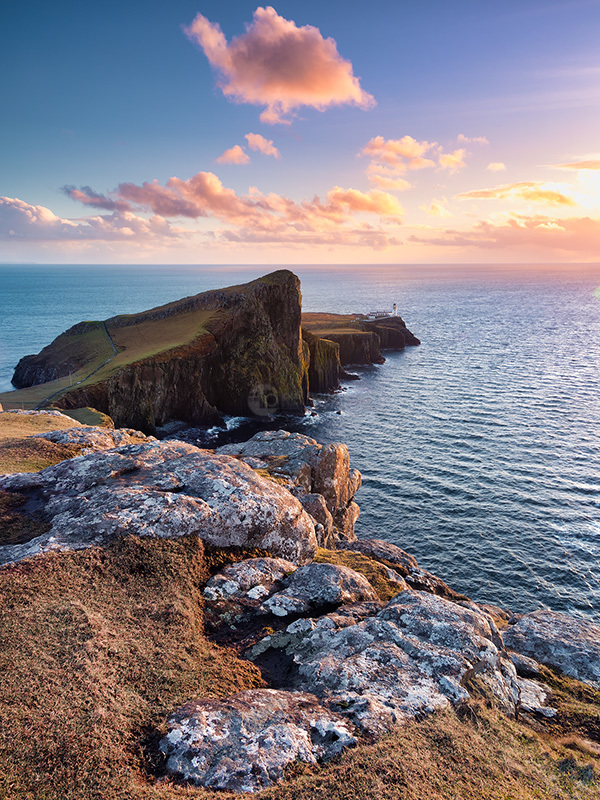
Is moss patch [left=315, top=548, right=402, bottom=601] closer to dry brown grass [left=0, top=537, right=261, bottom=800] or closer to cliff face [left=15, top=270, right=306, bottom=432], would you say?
dry brown grass [left=0, top=537, right=261, bottom=800]

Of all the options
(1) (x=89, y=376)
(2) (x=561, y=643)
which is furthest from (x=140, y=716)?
(1) (x=89, y=376)

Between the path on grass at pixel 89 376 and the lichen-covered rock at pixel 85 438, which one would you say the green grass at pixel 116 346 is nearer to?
the path on grass at pixel 89 376

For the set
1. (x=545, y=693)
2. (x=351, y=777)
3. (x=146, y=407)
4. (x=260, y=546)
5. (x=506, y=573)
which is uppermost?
(x=351, y=777)

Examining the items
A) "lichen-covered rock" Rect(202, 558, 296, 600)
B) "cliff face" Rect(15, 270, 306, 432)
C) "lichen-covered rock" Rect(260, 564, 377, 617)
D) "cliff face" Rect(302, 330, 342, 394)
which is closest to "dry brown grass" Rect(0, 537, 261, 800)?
"lichen-covered rock" Rect(202, 558, 296, 600)

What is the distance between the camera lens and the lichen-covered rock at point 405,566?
21.9m

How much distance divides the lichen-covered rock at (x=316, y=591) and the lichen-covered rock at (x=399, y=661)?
2.56 ft

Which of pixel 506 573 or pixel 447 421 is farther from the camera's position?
pixel 447 421

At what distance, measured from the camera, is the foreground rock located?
26.7 meters

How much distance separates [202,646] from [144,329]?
98.8m

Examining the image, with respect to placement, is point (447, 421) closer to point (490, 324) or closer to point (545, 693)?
point (545, 693)

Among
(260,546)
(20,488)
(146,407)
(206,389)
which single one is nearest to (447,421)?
(206,389)

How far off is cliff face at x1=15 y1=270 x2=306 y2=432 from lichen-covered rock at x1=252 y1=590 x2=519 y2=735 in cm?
5907

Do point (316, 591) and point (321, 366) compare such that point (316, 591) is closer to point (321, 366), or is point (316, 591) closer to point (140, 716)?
point (140, 716)

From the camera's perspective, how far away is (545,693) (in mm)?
13445
